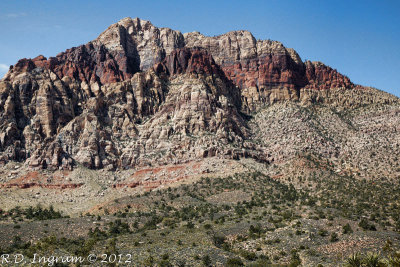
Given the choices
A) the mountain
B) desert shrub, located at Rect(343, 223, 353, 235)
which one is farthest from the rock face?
desert shrub, located at Rect(343, 223, 353, 235)

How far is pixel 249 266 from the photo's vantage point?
4775 centimetres

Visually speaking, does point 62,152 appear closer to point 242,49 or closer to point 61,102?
point 61,102

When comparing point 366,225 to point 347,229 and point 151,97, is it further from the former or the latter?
point 151,97

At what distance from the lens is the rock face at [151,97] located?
12162 cm

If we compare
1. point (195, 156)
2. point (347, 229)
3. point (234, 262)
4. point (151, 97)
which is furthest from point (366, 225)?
point (151, 97)

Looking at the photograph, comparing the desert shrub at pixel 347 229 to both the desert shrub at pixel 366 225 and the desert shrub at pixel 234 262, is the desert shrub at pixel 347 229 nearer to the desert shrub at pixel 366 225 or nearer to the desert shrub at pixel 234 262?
the desert shrub at pixel 366 225

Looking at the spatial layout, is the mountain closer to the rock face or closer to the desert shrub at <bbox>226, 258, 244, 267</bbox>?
the desert shrub at <bbox>226, 258, 244, 267</bbox>

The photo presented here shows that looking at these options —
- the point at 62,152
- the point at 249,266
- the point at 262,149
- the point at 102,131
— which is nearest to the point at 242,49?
the point at 262,149

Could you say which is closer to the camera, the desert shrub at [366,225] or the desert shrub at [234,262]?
the desert shrub at [234,262]

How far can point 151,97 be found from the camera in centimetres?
14612

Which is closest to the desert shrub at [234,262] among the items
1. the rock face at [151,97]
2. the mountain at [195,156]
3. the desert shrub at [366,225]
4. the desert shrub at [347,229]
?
the mountain at [195,156]

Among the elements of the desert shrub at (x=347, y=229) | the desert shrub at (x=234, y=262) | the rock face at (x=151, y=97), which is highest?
the rock face at (x=151, y=97)

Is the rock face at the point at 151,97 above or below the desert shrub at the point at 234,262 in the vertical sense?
above

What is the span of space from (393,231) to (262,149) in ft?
212
